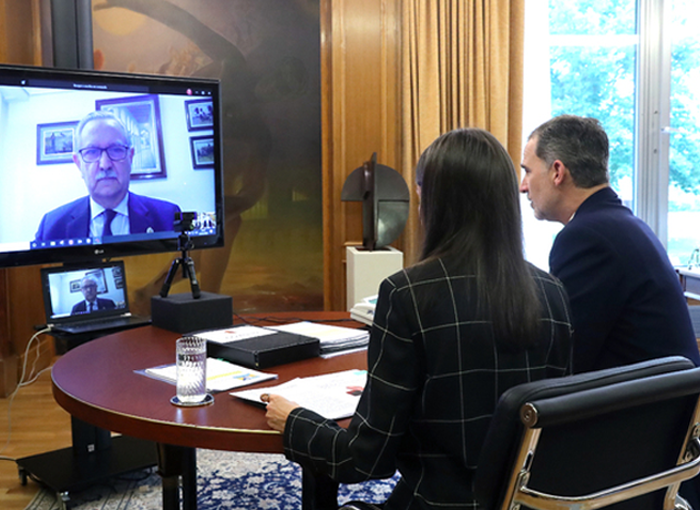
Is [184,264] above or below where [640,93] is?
below

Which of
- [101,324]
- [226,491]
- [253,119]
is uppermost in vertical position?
[253,119]

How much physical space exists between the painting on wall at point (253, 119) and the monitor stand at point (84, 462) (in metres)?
1.78

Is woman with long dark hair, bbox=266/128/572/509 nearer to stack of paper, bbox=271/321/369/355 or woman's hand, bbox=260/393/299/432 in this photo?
woman's hand, bbox=260/393/299/432

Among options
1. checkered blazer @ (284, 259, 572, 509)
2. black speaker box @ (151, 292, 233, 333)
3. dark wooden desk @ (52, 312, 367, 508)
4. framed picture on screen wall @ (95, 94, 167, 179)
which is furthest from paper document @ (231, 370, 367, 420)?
framed picture on screen wall @ (95, 94, 167, 179)

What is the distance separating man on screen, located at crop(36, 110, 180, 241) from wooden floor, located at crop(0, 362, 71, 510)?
965 mm

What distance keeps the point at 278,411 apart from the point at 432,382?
1.04 feet

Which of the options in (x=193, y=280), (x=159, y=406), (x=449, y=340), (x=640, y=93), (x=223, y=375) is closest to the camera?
(x=449, y=340)

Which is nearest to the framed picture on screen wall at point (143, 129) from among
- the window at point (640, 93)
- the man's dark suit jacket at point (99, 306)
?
the man's dark suit jacket at point (99, 306)

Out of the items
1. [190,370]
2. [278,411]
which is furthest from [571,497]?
[190,370]

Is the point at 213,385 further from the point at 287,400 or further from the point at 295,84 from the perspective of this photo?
the point at 295,84

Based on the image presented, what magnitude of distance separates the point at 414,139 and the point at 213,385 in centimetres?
326

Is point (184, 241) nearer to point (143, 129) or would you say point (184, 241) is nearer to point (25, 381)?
point (143, 129)

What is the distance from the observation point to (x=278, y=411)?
1.26 meters

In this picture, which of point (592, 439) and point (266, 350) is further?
point (266, 350)
